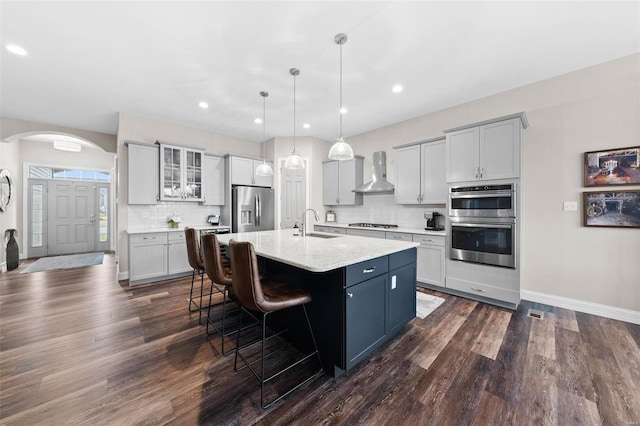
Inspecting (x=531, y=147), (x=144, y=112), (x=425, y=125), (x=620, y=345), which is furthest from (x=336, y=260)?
(x=144, y=112)

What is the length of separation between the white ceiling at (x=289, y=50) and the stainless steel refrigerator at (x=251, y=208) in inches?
68.0

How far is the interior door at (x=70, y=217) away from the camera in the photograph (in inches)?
251

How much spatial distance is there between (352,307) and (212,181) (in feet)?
14.1

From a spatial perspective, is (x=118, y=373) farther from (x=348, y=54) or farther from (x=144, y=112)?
(x=144, y=112)

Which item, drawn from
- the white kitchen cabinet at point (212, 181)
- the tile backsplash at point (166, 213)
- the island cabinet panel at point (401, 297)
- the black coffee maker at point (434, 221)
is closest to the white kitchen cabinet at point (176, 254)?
the tile backsplash at point (166, 213)

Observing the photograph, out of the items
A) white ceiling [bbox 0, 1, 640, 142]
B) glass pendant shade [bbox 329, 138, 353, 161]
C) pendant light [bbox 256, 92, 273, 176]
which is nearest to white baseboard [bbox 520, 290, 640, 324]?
white ceiling [bbox 0, 1, 640, 142]

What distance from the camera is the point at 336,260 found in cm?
169

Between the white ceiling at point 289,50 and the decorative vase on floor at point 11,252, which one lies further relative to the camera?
the decorative vase on floor at point 11,252

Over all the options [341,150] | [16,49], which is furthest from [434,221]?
[16,49]

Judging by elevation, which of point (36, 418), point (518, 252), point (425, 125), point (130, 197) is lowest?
point (36, 418)

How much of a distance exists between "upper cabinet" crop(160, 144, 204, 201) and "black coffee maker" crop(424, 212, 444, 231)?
4.23 meters

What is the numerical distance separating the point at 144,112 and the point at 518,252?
19.4ft

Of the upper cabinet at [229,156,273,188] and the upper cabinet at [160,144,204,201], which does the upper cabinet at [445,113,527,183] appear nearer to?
the upper cabinet at [229,156,273,188]

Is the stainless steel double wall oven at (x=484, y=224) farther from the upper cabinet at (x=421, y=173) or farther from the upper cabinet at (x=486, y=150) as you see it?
the upper cabinet at (x=421, y=173)
